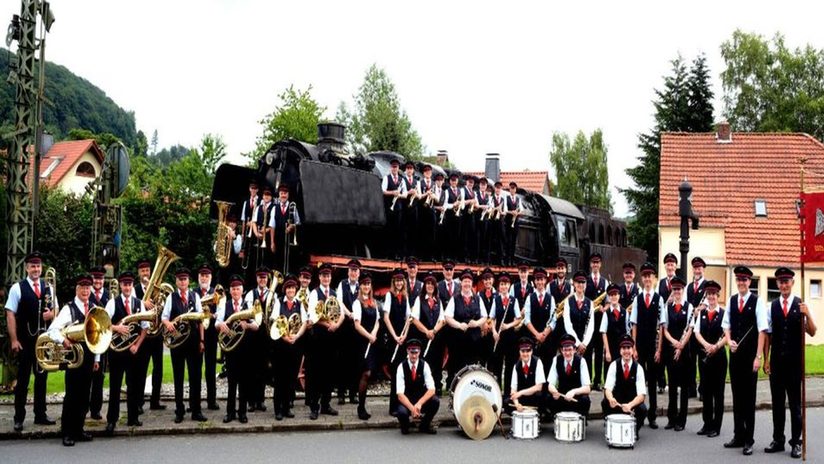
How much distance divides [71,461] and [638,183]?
3533cm

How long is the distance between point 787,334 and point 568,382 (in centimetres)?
272

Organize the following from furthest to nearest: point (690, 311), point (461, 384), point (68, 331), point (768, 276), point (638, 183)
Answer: point (638, 183), point (768, 276), point (690, 311), point (461, 384), point (68, 331)

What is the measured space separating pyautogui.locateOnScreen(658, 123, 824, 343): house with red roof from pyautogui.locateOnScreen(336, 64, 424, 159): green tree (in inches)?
572

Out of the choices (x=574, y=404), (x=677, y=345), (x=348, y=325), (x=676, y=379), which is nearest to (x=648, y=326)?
(x=677, y=345)

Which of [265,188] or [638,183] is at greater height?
[638,183]

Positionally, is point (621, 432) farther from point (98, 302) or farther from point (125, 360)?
point (98, 302)

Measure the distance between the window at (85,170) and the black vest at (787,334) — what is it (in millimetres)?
46615

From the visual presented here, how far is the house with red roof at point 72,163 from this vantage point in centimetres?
4741

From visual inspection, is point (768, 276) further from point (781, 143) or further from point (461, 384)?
point (461, 384)

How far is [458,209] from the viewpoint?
55.5 ft

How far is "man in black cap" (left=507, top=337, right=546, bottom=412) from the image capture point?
36.4 feet

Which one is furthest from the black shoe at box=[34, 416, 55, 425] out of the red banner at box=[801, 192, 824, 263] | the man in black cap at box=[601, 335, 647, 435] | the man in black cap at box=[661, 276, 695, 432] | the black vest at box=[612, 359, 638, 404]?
the red banner at box=[801, 192, 824, 263]

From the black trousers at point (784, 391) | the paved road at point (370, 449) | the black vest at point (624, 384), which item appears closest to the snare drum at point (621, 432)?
the paved road at point (370, 449)

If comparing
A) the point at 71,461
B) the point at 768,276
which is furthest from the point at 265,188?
the point at 768,276
